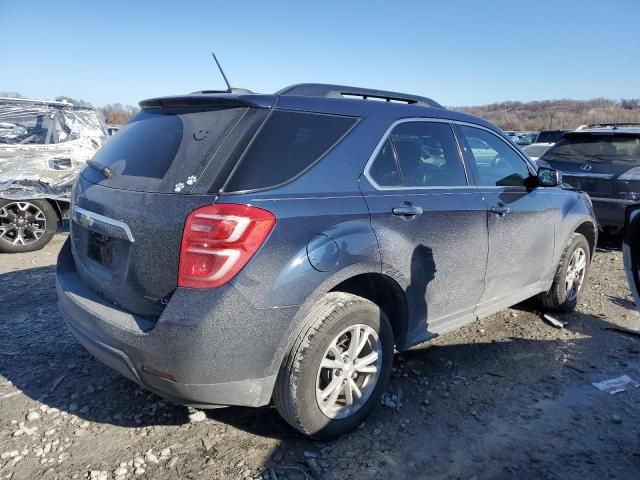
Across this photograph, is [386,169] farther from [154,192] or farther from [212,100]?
[154,192]

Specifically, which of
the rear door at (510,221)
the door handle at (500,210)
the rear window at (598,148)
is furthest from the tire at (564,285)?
the rear window at (598,148)

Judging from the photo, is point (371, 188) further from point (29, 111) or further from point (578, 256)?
point (29, 111)

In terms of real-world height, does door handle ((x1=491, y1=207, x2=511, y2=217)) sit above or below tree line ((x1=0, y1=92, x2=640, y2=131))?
below

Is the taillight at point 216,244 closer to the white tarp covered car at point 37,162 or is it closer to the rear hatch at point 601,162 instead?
the white tarp covered car at point 37,162

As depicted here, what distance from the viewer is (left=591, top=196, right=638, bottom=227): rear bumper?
6316 mm

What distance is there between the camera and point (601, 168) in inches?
262

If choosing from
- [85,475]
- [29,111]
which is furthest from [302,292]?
[29,111]

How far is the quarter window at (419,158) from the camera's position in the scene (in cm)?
280

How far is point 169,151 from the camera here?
2.46m

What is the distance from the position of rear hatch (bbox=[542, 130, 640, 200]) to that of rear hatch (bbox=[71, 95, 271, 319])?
5774mm

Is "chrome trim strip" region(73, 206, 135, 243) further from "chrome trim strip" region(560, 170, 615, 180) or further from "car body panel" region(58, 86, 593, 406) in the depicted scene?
"chrome trim strip" region(560, 170, 615, 180)

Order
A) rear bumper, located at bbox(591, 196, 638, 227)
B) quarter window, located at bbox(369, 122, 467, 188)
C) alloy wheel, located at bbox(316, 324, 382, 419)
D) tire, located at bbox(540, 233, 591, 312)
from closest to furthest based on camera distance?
alloy wheel, located at bbox(316, 324, 382, 419), quarter window, located at bbox(369, 122, 467, 188), tire, located at bbox(540, 233, 591, 312), rear bumper, located at bbox(591, 196, 638, 227)

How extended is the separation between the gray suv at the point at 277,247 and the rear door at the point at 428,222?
0.04ft

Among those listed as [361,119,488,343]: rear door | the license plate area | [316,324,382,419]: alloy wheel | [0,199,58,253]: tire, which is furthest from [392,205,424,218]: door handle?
[0,199,58,253]: tire
